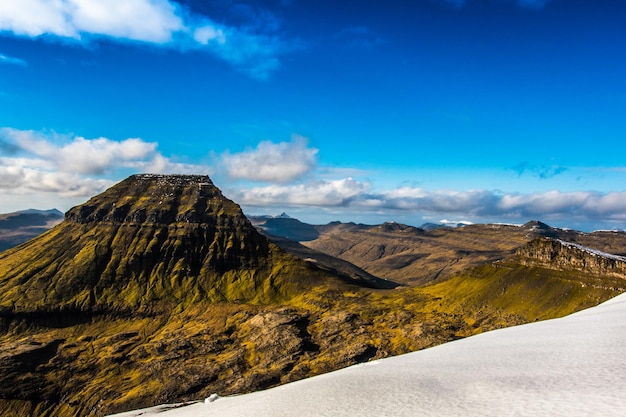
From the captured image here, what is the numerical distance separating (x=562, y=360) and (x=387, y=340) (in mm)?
184477

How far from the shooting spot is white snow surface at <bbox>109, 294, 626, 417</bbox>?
14067 millimetres

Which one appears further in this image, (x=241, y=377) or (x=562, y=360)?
(x=241, y=377)

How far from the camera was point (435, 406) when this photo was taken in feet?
50.1

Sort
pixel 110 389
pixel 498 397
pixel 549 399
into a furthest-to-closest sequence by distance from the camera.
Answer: pixel 110 389
pixel 498 397
pixel 549 399

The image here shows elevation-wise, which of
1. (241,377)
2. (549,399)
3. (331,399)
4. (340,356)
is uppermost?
(549,399)

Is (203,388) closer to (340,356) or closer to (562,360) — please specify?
(340,356)

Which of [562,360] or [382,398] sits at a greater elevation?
[562,360]

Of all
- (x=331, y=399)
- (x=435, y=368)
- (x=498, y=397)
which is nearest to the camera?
(x=498, y=397)

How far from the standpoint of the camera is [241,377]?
589 ft

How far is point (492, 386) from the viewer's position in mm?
16641

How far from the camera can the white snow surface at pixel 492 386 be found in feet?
46.2

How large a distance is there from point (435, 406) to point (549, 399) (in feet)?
13.6

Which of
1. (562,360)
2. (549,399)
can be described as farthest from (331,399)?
(562,360)

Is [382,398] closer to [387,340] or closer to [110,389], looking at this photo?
[387,340]
